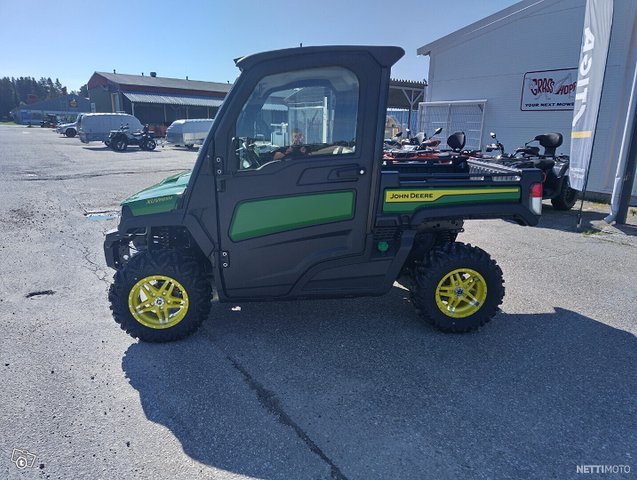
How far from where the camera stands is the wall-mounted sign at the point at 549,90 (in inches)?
440

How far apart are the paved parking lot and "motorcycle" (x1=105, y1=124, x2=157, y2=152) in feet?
81.4

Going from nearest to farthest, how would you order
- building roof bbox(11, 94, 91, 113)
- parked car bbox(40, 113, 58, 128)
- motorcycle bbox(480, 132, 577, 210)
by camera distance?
motorcycle bbox(480, 132, 577, 210) → parked car bbox(40, 113, 58, 128) → building roof bbox(11, 94, 91, 113)

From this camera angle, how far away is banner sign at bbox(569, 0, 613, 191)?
7785mm

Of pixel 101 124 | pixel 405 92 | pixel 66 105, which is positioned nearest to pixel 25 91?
pixel 66 105

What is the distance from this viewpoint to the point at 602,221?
28.6 feet

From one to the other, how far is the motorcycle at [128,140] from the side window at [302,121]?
90.4 ft

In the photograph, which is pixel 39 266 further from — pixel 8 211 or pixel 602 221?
pixel 602 221

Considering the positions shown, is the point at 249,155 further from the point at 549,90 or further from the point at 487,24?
the point at 487,24

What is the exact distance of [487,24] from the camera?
12891mm

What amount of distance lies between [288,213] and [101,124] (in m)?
31.5

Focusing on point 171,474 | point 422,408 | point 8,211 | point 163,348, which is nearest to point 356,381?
point 422,408

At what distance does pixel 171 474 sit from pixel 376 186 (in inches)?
100
